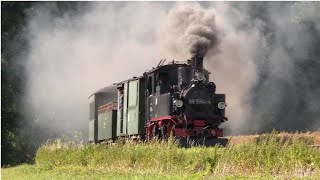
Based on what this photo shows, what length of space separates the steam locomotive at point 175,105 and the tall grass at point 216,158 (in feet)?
7.25

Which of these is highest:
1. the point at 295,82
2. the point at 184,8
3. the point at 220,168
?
the point at 184,8

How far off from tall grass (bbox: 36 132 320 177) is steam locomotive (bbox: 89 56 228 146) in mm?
2211

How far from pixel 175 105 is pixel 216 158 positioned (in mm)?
5483

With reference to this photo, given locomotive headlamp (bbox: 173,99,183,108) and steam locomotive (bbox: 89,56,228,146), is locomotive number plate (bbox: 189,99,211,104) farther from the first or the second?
locomotive headlamp (bbox: 173,99,183,108)

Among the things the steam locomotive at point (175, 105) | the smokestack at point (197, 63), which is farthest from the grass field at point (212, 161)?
the smokestack at point (197, 63)

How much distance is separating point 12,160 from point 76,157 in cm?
1327

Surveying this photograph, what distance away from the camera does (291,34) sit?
33500mm

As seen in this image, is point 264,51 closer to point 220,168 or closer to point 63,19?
point 63,19

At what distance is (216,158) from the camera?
1440 cm

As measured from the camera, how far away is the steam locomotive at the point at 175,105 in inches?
772

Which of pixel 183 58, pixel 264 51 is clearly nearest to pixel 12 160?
pixel 183 58

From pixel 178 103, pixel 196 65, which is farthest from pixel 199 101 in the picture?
pixel 196 65

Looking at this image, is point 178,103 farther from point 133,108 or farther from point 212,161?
point 212,161

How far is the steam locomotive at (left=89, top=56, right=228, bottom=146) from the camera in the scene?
19609 mm
